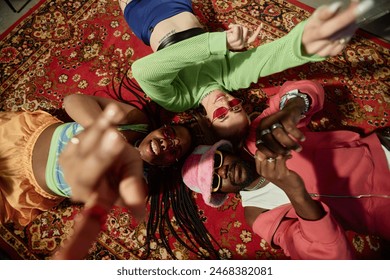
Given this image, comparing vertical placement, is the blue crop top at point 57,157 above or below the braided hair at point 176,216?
above

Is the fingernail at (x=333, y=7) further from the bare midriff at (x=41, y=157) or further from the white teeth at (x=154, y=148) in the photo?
the bare midriff at (x=41, y=157)

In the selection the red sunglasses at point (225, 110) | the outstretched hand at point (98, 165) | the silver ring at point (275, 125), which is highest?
the outstretched hand at point (98, 165)

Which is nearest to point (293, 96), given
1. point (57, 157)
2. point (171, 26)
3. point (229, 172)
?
point (229, 172)

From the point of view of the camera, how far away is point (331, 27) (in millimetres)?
733

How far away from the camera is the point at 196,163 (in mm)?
1124

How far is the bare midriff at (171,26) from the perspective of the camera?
130cm

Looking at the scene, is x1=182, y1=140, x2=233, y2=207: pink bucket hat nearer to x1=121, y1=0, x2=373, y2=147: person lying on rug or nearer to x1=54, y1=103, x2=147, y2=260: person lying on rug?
x1=121, y1=0, x2=373, y2=147: person lying on rug

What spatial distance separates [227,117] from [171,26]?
1.80ft

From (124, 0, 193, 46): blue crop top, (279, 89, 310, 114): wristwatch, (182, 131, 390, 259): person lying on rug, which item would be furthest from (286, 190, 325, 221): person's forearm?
(124, 0, 193, 46): blue crop top

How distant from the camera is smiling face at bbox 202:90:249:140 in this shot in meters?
1.10

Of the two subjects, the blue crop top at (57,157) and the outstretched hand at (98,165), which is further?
the blue crop top at (57,157)

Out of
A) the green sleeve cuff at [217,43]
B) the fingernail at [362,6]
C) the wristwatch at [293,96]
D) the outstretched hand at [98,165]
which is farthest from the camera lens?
the wristwatch at [293,96]

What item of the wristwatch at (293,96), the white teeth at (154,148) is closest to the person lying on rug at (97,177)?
the white teeth at (154,148)

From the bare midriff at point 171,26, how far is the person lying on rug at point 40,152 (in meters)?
0.43
